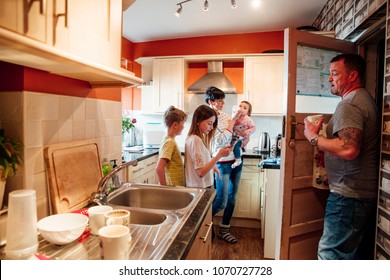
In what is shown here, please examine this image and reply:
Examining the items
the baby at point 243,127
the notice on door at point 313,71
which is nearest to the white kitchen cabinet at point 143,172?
the baby at point 243,127

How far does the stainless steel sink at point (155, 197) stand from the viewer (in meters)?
1.41

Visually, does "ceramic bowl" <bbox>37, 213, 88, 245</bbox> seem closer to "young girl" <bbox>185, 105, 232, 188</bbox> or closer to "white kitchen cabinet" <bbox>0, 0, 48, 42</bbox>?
"white kitchen cabinet" <bbox>0, 0, 48, 42</bbox>

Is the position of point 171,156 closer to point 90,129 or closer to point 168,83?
point 90,129

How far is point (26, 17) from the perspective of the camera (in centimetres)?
61

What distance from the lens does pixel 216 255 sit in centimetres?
221

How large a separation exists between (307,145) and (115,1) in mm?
1338

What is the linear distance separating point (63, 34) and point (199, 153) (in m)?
1.14

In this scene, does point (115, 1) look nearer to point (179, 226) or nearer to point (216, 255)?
point (179, 226)

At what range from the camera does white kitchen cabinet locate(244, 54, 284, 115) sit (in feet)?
9.78

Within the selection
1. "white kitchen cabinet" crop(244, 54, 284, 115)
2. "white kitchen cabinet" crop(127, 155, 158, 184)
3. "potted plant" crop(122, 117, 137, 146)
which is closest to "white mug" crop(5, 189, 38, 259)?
"white kitchen cabinet" crop(127, 155, 158, 184)

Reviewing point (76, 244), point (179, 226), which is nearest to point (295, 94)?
point (179, 226)

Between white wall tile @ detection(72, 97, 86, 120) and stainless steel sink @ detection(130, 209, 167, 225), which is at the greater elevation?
white wall tile @ detection(72, 97, 86, 120)

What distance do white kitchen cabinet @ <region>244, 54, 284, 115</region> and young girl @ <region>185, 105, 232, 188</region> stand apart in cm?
136

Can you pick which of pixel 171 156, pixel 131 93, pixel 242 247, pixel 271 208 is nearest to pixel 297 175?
pixel 271 208
